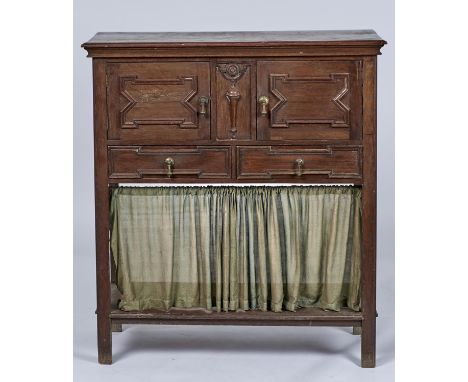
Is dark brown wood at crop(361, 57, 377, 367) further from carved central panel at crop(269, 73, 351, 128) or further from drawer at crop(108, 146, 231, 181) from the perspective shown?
drawer at crop(108, 146, 231, 181)

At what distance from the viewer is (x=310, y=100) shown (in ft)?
16.5

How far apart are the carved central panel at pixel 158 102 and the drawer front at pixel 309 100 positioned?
1.15ft

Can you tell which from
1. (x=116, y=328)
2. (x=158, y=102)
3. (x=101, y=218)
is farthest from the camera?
(x=116, y=328)

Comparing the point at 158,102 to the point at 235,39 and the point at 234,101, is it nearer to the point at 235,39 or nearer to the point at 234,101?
the point at 234,101

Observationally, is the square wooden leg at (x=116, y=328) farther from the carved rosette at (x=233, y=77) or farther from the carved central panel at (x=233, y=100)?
the carved rosette at (x=233, y=77)

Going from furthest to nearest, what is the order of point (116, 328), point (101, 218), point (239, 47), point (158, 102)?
point (116, 328), point (101, 218), point (158, 102), point (239, 47)

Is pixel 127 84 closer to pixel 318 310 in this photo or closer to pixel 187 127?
pixel 187 127

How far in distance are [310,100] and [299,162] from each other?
313 mm

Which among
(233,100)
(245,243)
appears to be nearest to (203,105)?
(233,100)

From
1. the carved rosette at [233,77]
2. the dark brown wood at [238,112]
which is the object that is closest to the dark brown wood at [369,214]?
the dark brown wood at [238,112]

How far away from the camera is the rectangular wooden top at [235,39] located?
4.96m

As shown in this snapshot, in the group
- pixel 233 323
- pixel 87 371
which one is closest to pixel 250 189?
pixel 233 323

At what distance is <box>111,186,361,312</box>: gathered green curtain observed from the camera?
519 centimetres

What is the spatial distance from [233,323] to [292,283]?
37 cm
